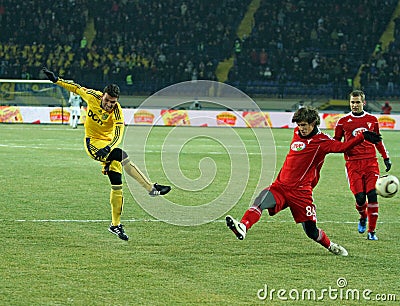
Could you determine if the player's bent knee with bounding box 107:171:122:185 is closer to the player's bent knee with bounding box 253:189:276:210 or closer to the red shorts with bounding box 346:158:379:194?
the player's bent knee with bounding box 253:189:276:210

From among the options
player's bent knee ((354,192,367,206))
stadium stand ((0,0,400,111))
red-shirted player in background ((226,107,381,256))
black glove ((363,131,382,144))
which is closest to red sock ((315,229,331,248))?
red-shirted player in background ((226,107,381,256))

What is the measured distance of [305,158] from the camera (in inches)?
326

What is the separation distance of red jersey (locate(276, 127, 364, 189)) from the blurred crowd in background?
33328mm

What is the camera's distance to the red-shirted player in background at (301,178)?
8.14 m

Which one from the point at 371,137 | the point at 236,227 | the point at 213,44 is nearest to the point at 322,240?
the point at 236,227

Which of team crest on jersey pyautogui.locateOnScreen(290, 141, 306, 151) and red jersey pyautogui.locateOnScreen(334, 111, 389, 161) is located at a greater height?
team crest on jersey pyautogui.locateOnScreen(290, 141, 306, 151)

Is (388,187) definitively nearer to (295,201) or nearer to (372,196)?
(295,201)

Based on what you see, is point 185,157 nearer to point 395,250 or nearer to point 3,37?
point 395,250

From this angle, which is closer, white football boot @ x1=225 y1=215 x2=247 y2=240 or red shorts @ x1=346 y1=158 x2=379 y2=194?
white football boot @ x1=225 y1=215 x2=247 y2=240

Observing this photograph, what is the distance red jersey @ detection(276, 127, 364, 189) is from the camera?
27.0 feet

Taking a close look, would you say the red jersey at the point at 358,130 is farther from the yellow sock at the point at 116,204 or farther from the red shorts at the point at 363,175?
the yellow sock at the point at 116,204
